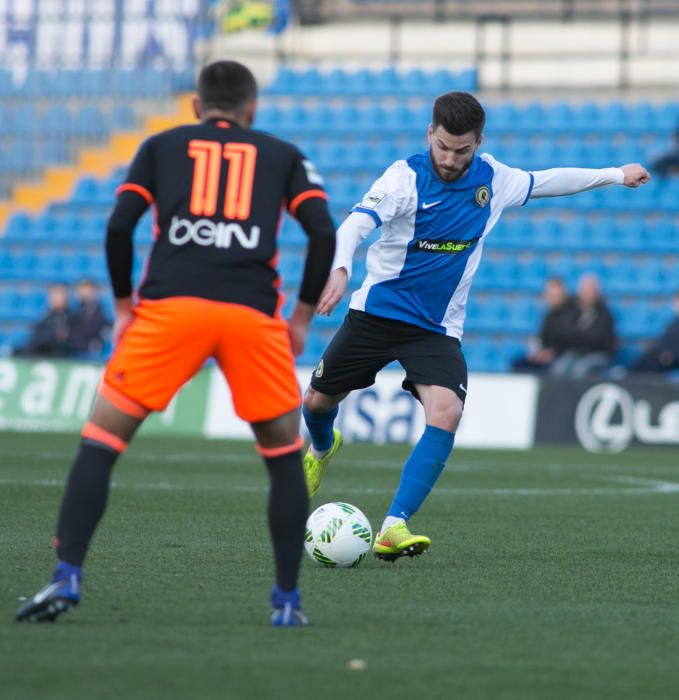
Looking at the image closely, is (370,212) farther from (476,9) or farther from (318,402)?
(476,9)

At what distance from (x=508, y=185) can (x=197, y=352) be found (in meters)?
2.87

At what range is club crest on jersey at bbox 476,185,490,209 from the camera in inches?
278

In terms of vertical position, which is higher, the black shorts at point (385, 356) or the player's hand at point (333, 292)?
the player's hand at point (333, 292)

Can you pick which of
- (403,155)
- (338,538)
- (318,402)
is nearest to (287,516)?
(338,538)

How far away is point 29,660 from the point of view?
4.14 metres

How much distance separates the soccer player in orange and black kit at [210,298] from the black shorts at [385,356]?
89.4 inches

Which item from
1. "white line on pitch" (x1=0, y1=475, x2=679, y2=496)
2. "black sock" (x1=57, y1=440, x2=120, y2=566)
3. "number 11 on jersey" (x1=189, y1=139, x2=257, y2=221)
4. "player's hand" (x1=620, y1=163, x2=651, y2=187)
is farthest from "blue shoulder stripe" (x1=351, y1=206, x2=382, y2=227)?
"white line on pitch" (x1=0, y1=475, x2=679, y2=496)

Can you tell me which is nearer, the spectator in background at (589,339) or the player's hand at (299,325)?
the player's hand at (299,325)

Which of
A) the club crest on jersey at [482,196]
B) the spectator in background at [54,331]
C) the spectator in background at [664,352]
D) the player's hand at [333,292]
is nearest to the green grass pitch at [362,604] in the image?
the player's hand at [333,292]

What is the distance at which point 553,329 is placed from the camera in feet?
A: 56.5

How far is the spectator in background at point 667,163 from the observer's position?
19062mm

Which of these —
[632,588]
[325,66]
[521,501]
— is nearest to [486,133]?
[325,66]

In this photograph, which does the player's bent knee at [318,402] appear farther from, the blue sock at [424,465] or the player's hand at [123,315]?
the player's hand at [123,315]

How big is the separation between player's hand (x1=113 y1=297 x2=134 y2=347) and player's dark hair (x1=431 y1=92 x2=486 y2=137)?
7.44 ft
